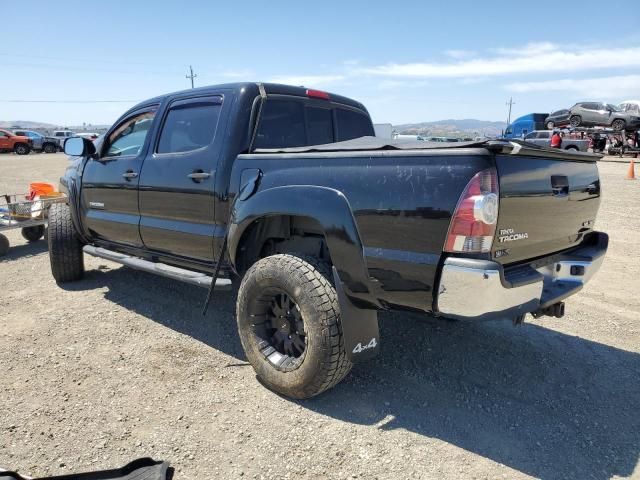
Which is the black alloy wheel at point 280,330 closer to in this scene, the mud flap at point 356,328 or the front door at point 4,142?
the mud flap at point 356,328

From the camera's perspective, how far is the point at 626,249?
21.8 ft

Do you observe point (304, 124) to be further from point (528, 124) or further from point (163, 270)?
point (528, 124)

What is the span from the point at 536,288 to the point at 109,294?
164 inches

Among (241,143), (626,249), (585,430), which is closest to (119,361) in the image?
(241,143)

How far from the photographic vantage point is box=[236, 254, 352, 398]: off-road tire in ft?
8.91

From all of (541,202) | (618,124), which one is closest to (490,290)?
(541,202)

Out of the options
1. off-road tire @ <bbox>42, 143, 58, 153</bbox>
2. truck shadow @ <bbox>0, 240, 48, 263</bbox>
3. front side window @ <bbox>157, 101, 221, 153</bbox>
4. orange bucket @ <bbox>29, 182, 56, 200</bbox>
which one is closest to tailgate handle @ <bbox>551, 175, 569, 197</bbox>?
front side window @ <bbox>157, 101, 221, 153</bbox>

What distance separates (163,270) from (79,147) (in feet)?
5.56

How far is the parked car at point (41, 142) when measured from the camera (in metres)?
33.9

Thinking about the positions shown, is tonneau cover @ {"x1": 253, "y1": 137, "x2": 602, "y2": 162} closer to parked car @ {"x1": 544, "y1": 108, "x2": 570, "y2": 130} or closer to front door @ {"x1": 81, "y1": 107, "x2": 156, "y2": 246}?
front door @ {"x1": 81, "y1": 107, "x2": 156, "y2": 246}

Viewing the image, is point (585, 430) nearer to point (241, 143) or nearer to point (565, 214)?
point (565, 214)

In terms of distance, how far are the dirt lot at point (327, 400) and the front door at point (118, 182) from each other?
771 mm

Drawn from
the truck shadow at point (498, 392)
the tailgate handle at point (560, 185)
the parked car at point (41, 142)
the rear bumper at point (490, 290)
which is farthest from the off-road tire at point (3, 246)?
the parked car at point (41, 142)

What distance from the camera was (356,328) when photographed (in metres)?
2.75
